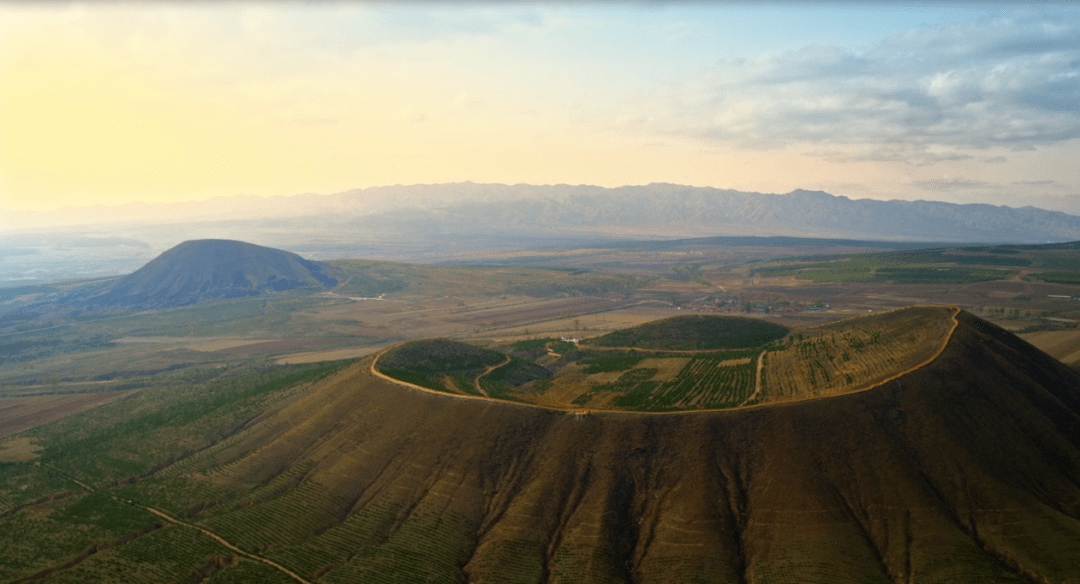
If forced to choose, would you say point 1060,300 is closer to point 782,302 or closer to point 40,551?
point 782,302

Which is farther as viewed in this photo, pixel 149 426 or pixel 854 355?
pixel 149 426

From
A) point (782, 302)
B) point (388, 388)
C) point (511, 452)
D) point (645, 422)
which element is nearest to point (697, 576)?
point (645, 422)

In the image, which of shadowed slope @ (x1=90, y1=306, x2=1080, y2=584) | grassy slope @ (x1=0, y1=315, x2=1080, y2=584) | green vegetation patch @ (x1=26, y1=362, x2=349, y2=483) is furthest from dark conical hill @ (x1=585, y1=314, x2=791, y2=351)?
green vegetation patch @ (x1=26, y1=362, x2=349, y2=483)

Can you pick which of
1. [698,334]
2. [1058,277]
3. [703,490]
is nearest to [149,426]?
[703,490]

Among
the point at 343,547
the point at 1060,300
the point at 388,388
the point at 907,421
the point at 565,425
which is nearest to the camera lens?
the point at 343,547

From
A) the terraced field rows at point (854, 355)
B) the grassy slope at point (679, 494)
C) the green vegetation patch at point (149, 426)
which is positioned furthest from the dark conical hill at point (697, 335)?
the green vegetation patch at point (149, 426)

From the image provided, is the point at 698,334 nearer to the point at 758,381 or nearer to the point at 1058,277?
the point at 758,381
